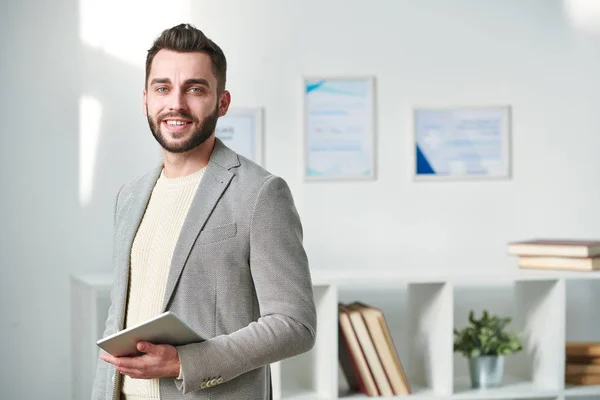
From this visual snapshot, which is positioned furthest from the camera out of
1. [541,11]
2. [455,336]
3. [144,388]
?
[541,11]

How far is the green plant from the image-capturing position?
3275mm

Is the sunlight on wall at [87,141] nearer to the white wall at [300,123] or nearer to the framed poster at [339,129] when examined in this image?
the white wall at [300,123]

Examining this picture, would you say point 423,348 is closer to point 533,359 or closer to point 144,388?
point 533,359

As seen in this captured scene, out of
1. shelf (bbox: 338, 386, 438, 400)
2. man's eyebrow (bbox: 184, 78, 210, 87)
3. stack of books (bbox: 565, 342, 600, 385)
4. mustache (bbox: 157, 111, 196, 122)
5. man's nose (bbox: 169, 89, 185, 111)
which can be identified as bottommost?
shelf (bbox: 338, 386, 438, 400)

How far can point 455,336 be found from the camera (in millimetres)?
3414

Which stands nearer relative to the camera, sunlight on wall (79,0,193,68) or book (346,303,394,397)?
book (346,303,394,397)

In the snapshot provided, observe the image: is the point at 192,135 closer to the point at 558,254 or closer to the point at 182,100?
the point at 182,100

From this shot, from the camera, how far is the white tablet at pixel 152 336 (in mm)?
1498

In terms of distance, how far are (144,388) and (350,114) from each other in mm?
2002

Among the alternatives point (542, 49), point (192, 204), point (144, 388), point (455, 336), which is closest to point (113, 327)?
point (144, 388)

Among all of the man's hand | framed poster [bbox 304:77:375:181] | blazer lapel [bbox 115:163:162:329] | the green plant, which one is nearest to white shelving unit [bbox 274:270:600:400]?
the green plant

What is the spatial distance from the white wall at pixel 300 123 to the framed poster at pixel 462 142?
0.17ft

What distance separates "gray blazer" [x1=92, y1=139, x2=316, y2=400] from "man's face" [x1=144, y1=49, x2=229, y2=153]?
4.4 inches

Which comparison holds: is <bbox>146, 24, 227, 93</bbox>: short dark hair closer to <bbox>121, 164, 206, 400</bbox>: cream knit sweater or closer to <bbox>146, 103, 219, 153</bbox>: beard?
<bbox>146, 103, 219, 153</bbox>: beard
